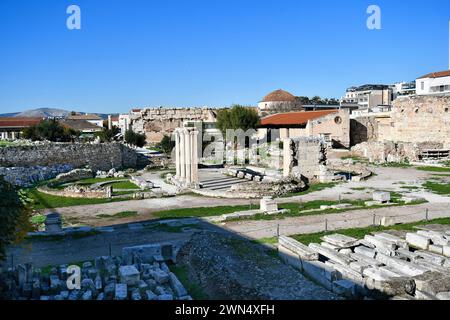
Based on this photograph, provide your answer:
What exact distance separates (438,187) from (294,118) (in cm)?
2627

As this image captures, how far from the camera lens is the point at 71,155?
3650 centimetres

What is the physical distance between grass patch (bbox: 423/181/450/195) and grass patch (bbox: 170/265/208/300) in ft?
48.6

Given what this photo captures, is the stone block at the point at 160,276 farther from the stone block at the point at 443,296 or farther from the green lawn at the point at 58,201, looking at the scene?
the green lawn at the point at 58,201

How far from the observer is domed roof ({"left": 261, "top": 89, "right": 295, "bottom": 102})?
70.9 metres

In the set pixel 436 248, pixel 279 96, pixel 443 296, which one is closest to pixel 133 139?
pixel 279 96

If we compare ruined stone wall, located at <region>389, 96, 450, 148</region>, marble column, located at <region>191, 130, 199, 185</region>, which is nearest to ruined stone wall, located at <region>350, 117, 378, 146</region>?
ruined stone wall, located at <region>389, 96, 450, 148</region>

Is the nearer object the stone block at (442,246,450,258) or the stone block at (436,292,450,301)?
the stone block at (436,292,450,301)

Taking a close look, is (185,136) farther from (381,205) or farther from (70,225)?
(381,205)

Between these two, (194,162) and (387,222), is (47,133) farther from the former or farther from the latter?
(387,222)

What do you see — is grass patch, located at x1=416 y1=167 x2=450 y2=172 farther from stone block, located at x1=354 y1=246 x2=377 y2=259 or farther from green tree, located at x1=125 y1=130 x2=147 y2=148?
green tree, located at x1=125 y1=130 x2=147 y2=148

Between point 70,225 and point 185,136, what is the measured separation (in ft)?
34.1

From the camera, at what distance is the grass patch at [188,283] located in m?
8.87

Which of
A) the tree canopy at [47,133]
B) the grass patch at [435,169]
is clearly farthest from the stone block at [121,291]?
the tree canopy at [47,133]
